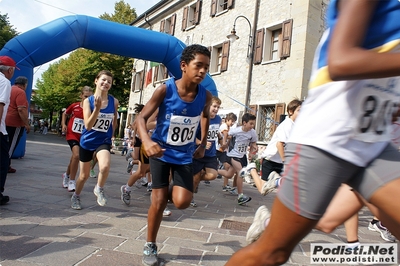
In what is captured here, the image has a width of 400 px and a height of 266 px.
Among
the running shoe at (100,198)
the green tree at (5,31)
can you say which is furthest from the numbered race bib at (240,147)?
the green tree at (5,31)

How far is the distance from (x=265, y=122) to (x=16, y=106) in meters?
11.1

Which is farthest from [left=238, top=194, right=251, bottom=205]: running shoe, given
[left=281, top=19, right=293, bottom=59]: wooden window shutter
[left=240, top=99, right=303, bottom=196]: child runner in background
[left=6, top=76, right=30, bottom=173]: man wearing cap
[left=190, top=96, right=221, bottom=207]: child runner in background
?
[left=281, top=19, right=293, bottom=59]: wooden window shutter

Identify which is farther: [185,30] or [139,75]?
[139,75]

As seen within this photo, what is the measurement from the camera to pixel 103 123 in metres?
4.76

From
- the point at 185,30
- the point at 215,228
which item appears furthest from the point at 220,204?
the point at 185,30

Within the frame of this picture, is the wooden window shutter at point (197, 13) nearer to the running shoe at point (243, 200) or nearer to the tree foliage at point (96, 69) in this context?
the tree foliage at point (96, 69)

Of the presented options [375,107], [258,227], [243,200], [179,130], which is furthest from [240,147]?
[375,107]

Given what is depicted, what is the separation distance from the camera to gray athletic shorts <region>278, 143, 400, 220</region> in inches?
57.4

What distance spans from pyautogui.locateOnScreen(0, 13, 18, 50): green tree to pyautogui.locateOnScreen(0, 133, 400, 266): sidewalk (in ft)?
102

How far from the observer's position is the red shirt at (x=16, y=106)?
5.47 meters

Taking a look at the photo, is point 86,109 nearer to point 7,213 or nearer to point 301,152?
point 7,213

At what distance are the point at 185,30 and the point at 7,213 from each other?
1955 centimetres

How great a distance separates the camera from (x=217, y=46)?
752 inches

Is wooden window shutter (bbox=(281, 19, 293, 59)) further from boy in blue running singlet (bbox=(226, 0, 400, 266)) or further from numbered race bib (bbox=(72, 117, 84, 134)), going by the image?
boy in blue running singlet (bbox=(226, 0, 400, 266))
